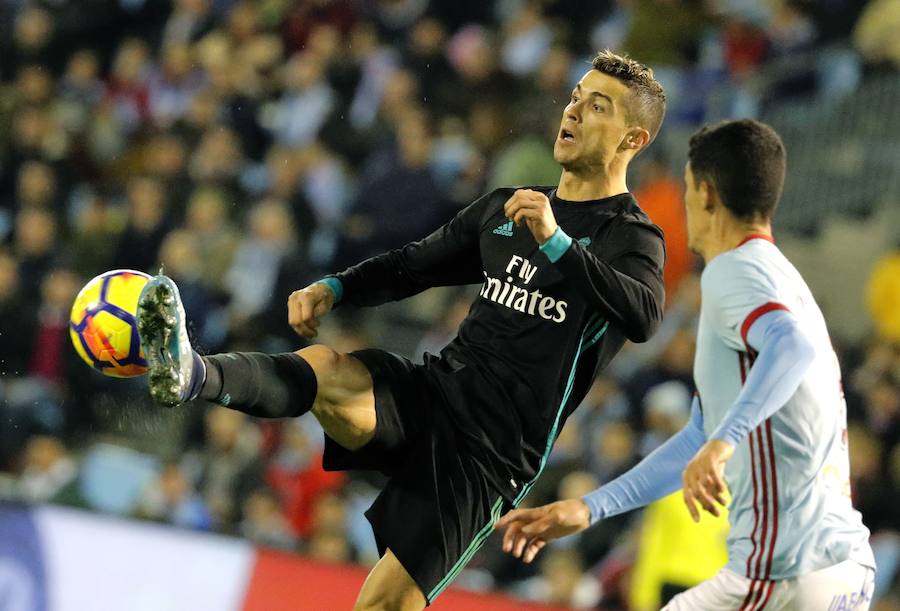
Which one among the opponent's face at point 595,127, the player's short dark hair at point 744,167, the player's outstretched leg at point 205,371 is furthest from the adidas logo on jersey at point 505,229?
the player's short dark hair at point 744,167

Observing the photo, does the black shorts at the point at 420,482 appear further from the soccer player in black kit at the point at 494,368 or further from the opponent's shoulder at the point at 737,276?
the opponent's shoulder at the point at 737,276

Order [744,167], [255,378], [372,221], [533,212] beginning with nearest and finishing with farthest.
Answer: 1. [744,167]
2. [533,212]
3. [255,378]
4. [372,221]

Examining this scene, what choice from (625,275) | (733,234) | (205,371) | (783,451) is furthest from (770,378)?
(205,371)

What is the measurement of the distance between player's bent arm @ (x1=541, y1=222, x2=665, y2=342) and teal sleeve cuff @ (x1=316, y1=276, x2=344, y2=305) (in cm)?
81

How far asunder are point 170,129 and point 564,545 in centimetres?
502

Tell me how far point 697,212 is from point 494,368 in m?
0.93

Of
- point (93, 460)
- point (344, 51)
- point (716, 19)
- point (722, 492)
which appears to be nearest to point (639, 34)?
point (716, 19)

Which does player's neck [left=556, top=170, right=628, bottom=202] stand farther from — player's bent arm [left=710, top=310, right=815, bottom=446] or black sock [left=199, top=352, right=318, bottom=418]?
player's bent arm [left=710, top=310, right=815, bottom=446]

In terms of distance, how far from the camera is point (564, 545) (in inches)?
277

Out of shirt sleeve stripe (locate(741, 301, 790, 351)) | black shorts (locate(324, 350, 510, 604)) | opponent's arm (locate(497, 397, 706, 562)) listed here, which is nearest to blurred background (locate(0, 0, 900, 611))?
black shorts (locate(324, 350, 510, 604))

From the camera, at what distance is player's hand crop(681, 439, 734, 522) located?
2.91 meters

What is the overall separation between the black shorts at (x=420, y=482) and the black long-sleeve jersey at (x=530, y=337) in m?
0.06

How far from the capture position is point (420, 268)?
4.35 metres

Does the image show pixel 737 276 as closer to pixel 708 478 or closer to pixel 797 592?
pixel 708 478
